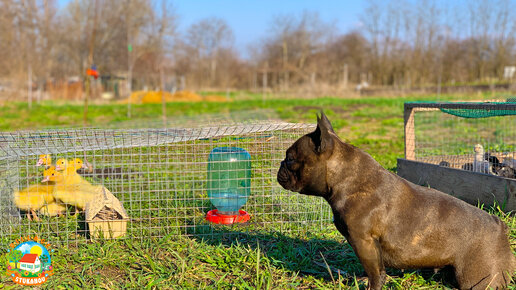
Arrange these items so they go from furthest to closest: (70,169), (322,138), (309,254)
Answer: (70,169), (309,254), (322,138)

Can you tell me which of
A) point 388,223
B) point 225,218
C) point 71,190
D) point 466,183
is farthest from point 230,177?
point 466,183

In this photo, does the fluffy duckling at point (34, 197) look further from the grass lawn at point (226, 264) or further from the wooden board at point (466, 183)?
the wooden board at point (466, 183)

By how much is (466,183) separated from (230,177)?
284cm

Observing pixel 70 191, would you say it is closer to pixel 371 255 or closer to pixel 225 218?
pixel 225 218

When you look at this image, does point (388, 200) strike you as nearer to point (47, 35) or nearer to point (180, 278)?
point (180, 278)

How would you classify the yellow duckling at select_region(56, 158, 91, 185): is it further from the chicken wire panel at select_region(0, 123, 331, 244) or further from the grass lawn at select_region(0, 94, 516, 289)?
the grass lawn at select_region(0, 94, 516, 289)

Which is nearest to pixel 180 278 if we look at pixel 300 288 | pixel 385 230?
pixel 300 288

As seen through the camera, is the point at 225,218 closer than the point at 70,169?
Yes

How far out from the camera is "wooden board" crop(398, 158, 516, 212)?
4.62m

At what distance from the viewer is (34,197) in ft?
16.3

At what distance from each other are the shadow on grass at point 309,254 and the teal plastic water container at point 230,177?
30 centimetres

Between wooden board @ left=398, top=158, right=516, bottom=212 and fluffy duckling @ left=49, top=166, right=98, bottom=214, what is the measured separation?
420 centimetres

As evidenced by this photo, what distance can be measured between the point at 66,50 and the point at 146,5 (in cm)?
1121

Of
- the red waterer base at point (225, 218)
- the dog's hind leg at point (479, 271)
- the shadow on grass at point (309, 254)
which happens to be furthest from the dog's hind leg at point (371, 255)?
the red waterer base at point (225, 218)
